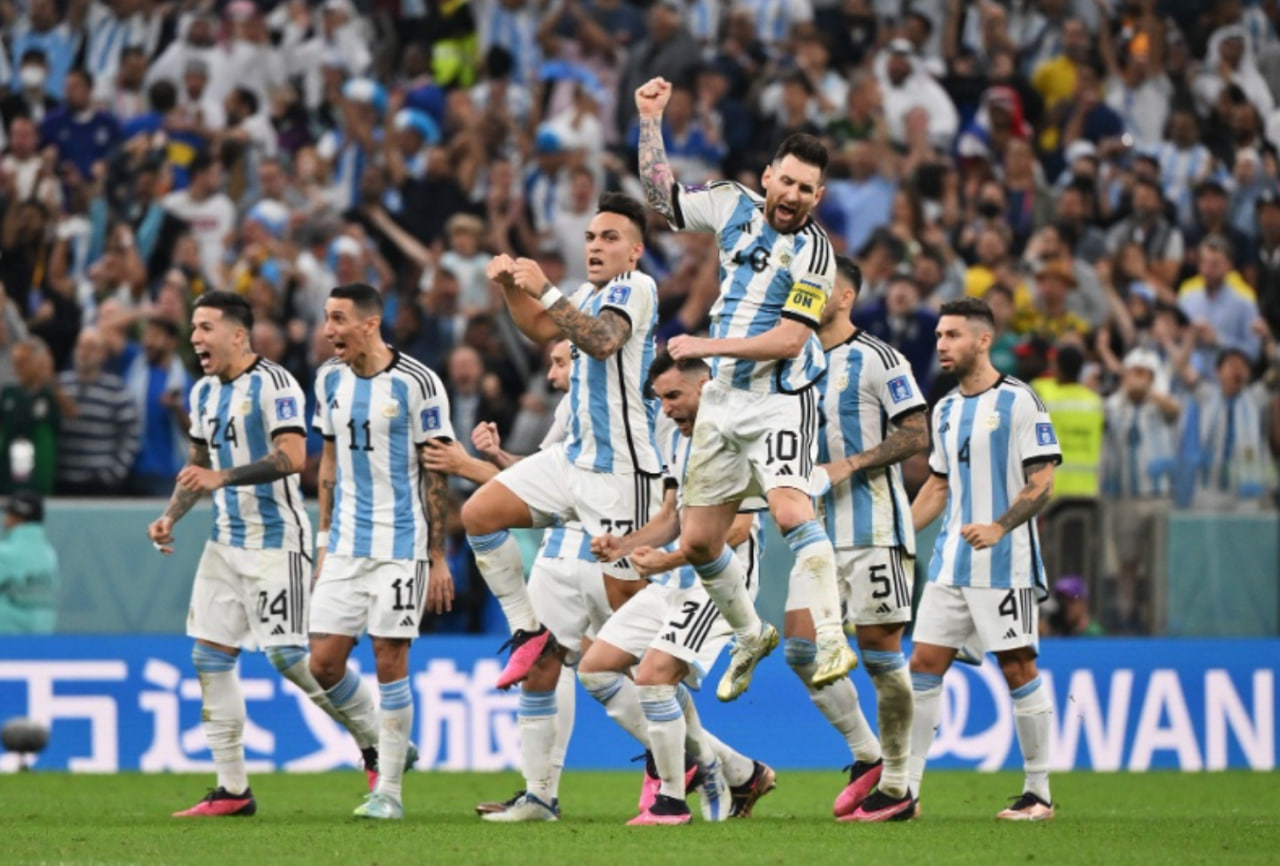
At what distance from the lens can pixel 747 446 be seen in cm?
1045

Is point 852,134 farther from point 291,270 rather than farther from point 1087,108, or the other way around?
point 291,270

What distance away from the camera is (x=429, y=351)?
62.6ft

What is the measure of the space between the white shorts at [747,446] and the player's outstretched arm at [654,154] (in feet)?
2.90

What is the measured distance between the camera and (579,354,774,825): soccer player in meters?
11.0

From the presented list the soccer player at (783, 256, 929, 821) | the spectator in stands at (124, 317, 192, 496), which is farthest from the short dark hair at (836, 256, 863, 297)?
the spectator in stands at (124, 317, 192, 496)

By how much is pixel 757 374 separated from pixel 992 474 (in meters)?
1.99

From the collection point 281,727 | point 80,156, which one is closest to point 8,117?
point 80,156

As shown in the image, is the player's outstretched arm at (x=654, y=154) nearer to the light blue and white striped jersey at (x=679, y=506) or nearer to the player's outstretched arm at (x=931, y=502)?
the light blue and white striped jersey at (x=679, y=506)

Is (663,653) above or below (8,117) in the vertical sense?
below

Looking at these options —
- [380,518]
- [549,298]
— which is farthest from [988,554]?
[380,518]

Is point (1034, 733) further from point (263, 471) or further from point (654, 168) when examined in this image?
point (263, 471)

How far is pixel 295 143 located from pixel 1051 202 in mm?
7275

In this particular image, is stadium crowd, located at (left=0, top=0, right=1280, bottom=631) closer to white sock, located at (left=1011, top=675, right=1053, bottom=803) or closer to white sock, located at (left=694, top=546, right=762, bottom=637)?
white sock, located at (left=1011, top=675, right=1053, bottom=803)

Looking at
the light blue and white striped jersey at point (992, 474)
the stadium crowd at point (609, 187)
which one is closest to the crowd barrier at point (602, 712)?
the stadium crowd at point (609, 187)
